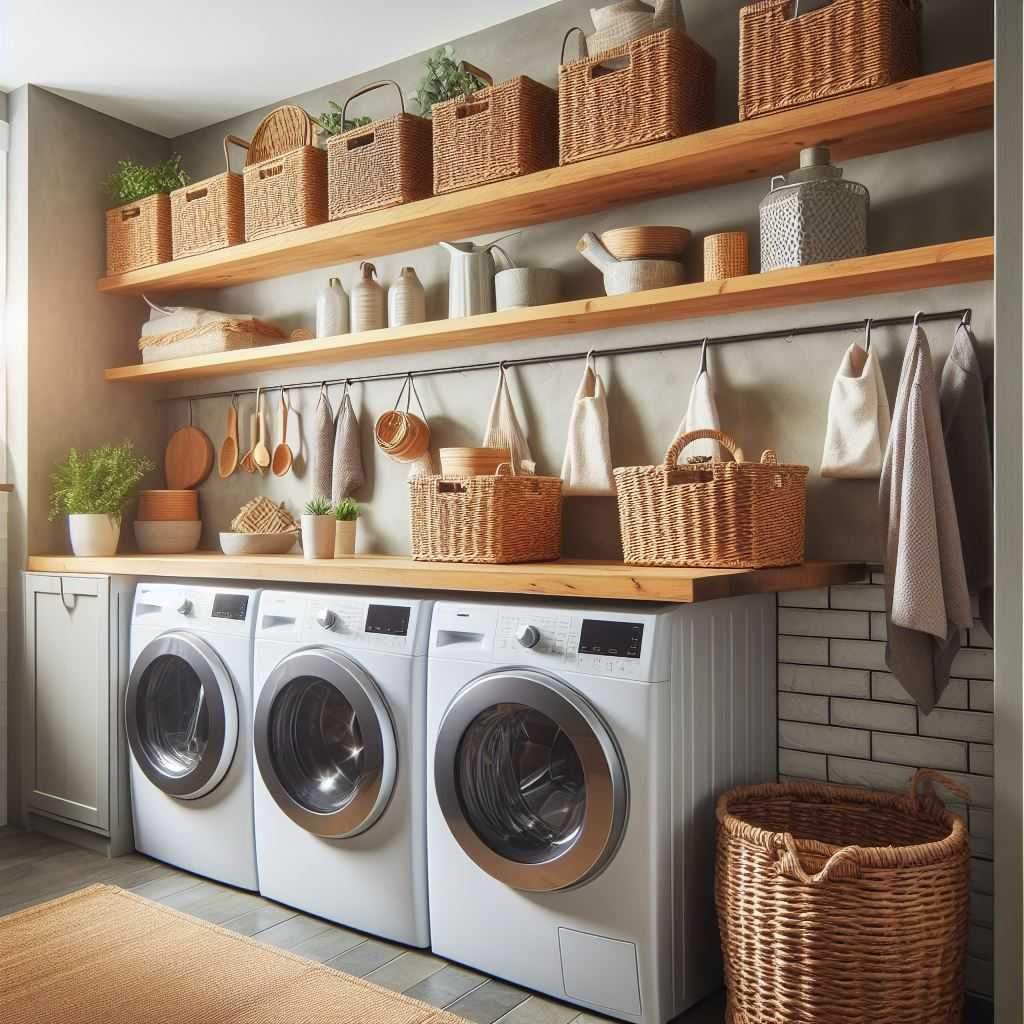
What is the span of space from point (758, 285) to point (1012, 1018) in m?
1.57

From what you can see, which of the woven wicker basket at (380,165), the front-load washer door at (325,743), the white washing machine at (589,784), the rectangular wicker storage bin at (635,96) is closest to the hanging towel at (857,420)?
the white washing machine at (589,784)

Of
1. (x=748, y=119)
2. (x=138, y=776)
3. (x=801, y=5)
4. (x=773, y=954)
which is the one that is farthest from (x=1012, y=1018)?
(x=138, y=776)

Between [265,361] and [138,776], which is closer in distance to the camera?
[138,776]

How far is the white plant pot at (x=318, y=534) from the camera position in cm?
284

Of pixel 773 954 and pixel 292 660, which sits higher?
pixel 292 660

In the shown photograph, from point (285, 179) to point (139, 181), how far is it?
779mm

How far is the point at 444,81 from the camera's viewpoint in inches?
112

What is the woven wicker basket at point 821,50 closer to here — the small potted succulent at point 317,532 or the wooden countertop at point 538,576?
the wooden countertop at point 538,576

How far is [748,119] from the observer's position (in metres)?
2.28

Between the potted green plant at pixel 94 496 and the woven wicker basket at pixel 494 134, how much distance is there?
1.54 meters

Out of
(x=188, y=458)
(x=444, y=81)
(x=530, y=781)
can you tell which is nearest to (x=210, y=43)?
(x=444, y=81)

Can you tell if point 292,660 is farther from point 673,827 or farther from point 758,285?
point 758,285

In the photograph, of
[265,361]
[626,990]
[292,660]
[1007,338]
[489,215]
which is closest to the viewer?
[1007,338]

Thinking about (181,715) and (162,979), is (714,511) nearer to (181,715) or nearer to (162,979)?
(162,979)
